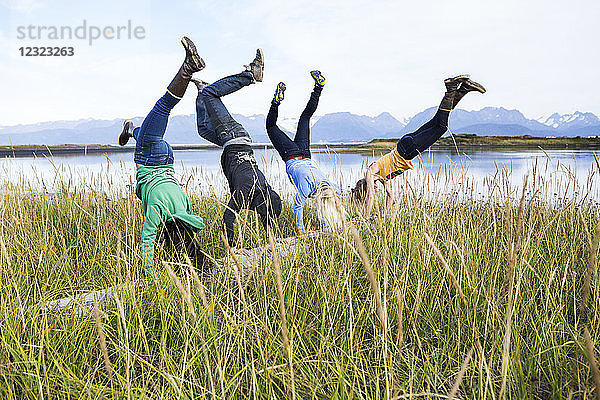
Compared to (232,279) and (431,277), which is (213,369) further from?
(431,277)

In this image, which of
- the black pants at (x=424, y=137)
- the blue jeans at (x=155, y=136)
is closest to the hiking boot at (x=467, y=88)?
the black pants at (x=424, y=137)

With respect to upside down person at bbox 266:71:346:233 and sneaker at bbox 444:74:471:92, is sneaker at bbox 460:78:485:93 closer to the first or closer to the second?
sneaker at bbox 444:74:471:92

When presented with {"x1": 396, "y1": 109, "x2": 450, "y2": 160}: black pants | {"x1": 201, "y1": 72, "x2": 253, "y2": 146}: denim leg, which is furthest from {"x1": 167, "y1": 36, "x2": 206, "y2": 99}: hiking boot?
{"x1": 396, "y1": 109, "x2": 450, "y2": 160}: black pants

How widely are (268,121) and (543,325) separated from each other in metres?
2.86

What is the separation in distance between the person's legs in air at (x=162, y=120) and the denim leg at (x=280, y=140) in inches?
44.6

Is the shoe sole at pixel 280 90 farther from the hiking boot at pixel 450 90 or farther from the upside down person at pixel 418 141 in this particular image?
the hiking boot at pixel 450 90

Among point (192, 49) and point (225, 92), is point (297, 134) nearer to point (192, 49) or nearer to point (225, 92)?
point (225, 92)

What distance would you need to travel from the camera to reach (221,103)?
3348 millimetres

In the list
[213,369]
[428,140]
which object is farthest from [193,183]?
[213,369]

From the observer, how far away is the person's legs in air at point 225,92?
3.30 m

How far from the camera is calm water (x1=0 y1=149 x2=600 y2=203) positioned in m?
3.05

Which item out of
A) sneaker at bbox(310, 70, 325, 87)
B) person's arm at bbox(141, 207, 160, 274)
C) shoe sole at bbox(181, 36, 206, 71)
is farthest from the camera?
sneaker at bbox(310, 70, 325, 87)

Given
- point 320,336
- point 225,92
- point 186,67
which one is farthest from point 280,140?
point 320,336

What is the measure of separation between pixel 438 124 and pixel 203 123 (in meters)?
2.04
